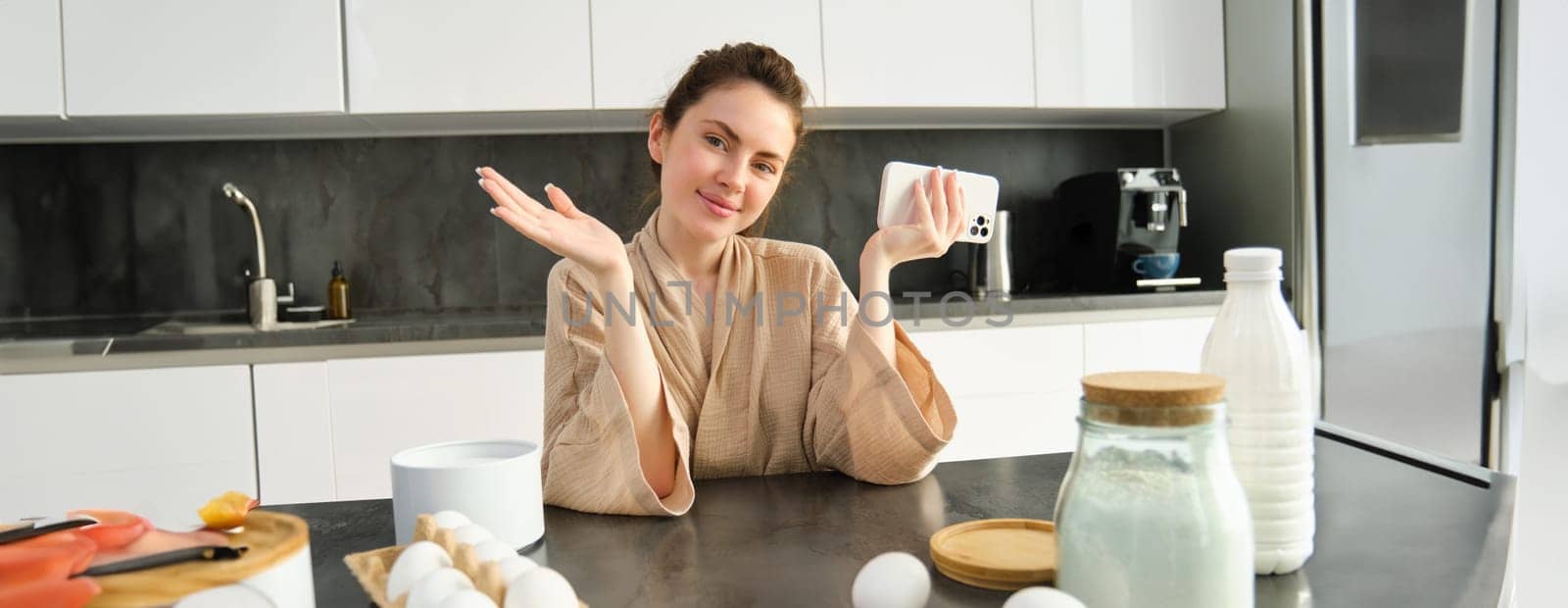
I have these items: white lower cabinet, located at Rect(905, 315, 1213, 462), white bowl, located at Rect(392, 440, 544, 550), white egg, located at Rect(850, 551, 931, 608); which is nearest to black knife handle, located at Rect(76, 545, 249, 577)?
white bowl, located at Rect(392, 440, 544, 550)

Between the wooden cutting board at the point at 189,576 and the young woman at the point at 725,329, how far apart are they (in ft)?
1.31

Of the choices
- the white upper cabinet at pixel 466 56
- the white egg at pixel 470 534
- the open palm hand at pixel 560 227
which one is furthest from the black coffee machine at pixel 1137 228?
the white egg at pixel 470 534

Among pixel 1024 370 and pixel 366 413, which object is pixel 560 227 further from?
pixel 1024 370

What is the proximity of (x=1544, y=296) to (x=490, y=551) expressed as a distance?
883mm

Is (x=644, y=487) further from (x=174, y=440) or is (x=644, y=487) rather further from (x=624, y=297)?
(x=174, y=440)

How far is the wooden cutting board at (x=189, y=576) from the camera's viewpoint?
0.49 m

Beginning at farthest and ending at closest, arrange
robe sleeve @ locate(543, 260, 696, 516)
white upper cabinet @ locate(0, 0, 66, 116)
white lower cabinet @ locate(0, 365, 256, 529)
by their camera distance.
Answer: white upper cabinet @ locate(0, 0, 66, 116), white lower cabinet @ locate(0, 365, 256, 529), robe sleeve @ locate(543, 260, 696, 516)

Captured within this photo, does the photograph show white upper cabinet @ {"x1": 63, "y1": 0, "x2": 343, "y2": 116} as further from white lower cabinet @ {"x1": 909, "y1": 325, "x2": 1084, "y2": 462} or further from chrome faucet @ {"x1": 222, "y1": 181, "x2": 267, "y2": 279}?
white lower cabinet @ {"x1": 909, "y1": 325, "x2": 1084, "y2": 462}

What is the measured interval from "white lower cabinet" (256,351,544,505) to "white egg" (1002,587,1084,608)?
69.3 inches

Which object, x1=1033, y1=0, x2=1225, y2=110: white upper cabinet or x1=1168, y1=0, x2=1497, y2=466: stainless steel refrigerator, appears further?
x1=1033, y1=0, x2=1225, y2=110: white upper cabinet

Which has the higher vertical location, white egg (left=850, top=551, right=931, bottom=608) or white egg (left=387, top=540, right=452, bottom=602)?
white egg (left=387, top=540, right=452, bottom=602)

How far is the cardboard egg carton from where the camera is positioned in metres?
0.58

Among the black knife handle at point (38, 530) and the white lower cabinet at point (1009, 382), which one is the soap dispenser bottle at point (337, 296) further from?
the black knife handle at point (38, 530)

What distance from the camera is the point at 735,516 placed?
869 millimetres
